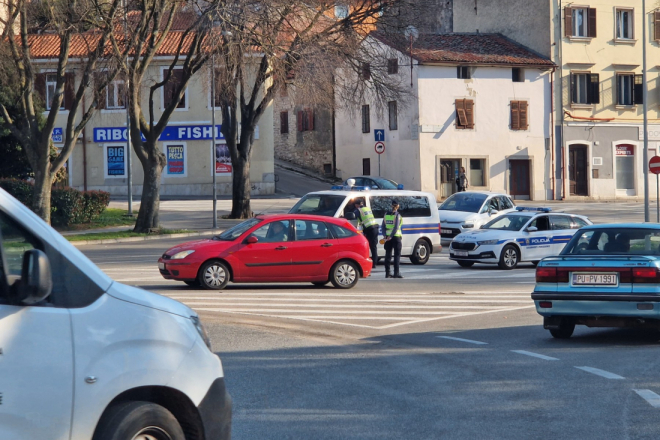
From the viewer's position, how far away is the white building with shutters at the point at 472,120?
168ft

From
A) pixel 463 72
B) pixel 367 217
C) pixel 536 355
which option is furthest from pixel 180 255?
pixel 463 72

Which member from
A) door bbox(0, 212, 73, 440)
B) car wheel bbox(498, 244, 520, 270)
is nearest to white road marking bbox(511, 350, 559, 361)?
door bbox(0, 212, 73, 440)

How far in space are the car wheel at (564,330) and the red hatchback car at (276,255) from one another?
6.87 meters

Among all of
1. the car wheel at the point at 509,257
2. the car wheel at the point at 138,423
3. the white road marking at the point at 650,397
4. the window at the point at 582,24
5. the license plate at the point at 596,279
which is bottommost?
the white road marking at the point at 650,397

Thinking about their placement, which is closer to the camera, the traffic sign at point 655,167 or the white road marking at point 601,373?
the white road marking at point 601,373

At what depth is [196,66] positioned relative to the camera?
3094cm

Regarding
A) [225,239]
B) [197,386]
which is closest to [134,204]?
[225,239]

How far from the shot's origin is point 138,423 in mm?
4332

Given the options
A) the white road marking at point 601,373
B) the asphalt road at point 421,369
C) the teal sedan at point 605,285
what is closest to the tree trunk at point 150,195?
the asphalt road at point 421,369

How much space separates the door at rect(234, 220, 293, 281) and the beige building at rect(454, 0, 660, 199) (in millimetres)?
38341

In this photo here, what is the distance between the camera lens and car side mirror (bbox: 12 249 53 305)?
3.82 metres

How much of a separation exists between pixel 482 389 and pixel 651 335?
468 cm

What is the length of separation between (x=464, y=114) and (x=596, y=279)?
137ft

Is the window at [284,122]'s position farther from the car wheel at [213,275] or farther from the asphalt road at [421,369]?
the asphalt road at [421,369]
